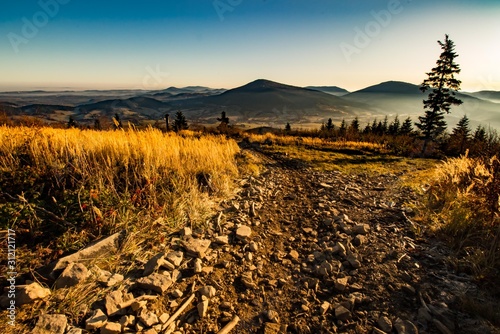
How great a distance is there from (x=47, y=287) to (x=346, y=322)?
11.3 ft

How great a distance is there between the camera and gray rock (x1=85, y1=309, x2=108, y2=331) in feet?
8.01

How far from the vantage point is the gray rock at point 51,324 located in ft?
7.61

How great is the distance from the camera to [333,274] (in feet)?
11.6

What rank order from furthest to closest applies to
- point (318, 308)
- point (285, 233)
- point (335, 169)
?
point (335, 169), point (285, 233), point (318, 308)

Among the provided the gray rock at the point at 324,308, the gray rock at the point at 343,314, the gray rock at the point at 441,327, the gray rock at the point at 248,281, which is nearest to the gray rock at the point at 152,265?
the gray rock at the point at 248,281

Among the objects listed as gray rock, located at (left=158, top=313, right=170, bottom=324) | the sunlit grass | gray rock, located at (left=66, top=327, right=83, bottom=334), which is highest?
the sunlit grass

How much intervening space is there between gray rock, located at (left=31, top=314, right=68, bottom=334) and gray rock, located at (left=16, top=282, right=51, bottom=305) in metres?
0.31

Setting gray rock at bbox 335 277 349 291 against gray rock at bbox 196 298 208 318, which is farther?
gray rock at bbox 335 277 349 291

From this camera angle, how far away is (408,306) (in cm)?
294

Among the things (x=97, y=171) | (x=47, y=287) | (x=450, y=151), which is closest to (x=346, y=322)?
(x=47, y=287)

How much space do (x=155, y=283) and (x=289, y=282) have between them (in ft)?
5.89

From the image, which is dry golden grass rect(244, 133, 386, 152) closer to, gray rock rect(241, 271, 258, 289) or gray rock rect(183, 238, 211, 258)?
gray rock rect(183, 238, 211, 258)

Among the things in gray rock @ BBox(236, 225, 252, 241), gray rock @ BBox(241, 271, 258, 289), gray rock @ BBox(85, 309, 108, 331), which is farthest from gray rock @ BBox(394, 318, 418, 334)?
gray rock @ BBox(85, 309, 108, 331)

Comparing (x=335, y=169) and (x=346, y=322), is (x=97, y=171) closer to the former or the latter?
(x=346, y=322)
